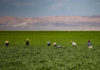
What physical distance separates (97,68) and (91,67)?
1.44ft

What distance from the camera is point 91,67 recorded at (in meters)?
13.2

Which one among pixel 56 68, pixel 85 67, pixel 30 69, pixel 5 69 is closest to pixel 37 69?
pixel 30 69

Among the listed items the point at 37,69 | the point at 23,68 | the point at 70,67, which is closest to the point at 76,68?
the point at 70,67

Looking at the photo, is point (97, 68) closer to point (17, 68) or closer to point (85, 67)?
point (85, 67)

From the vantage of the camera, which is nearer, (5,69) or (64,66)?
(5,69)

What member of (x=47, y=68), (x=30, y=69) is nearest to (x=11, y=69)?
(x=30, y=69)

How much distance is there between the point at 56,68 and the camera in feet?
42.2

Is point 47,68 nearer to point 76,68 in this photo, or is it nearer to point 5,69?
point 76,68

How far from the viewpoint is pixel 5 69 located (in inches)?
495

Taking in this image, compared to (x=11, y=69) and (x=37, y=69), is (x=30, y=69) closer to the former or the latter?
(x=37, y=69)

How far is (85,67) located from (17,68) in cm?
459

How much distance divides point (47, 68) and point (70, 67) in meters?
1.56

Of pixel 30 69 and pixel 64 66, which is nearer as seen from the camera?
pixel 30 69

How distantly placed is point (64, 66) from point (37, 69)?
2.02 meters
